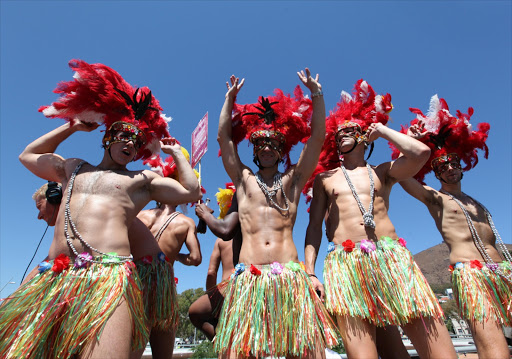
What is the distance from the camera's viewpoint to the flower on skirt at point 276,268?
8.36ft

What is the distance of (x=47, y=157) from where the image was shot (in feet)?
9.23

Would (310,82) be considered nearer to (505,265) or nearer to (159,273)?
(159,273)

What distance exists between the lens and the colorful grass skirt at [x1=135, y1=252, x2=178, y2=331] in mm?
2961

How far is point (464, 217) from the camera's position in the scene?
3.85 metres

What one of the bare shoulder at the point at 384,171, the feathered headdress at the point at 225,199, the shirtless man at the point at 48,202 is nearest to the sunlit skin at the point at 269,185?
the bare shoulder at the point at 384,171

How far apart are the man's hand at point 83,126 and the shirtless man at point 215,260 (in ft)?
4.03

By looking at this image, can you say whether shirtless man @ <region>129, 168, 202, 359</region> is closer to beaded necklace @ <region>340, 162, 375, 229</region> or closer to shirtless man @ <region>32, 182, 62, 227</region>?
shirtless man @ <region>32, 182, 62, 227</region>

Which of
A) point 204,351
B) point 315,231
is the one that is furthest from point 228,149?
point 204,351

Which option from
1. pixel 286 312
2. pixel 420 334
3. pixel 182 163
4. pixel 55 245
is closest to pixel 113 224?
pixel 55 245

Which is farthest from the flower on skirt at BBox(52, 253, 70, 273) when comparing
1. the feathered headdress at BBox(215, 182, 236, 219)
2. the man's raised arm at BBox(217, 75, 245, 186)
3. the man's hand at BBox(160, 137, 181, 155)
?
the feathered headdress at BBox(215, 182, 236, 219)

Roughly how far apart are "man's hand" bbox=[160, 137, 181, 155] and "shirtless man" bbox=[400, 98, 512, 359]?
2585mm

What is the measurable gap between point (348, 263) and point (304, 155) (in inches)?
41.2

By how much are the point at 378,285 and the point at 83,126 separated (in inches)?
116

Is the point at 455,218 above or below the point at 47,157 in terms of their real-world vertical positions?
below
